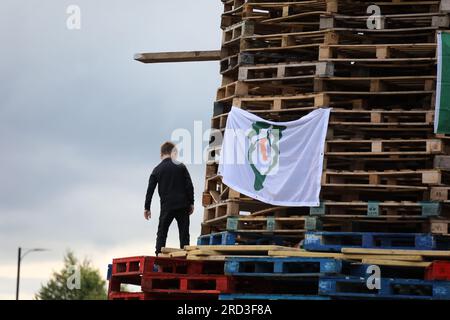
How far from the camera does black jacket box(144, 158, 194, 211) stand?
17328 mm

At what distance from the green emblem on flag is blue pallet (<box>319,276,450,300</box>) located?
2250 millimetres

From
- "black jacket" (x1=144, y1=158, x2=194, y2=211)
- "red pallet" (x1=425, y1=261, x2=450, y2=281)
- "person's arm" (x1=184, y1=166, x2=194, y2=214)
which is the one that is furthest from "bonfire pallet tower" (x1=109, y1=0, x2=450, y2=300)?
"black jacket" (x1=144, y1=158, x2=194, y2=211)

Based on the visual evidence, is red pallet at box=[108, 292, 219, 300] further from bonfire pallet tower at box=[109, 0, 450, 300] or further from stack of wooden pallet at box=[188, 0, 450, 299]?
stack of wooden pallet at box=[188, 0, 450, 299]

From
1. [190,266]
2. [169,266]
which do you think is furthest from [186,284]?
[169,266]

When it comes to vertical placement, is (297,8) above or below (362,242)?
above

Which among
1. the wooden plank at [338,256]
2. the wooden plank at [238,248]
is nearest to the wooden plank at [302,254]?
the wooden plank at [338,256]

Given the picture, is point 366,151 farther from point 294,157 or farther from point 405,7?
point 405,7

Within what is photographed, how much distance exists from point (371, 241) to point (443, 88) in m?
2.06

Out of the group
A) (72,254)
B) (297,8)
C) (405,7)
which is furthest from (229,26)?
(72,254)

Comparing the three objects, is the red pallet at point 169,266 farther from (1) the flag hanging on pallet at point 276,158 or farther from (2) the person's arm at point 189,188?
(2) the person's arm at point 189,188

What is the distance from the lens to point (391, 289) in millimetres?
14672

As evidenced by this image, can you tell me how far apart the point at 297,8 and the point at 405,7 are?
1423mm

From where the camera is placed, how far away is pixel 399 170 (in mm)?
16266
